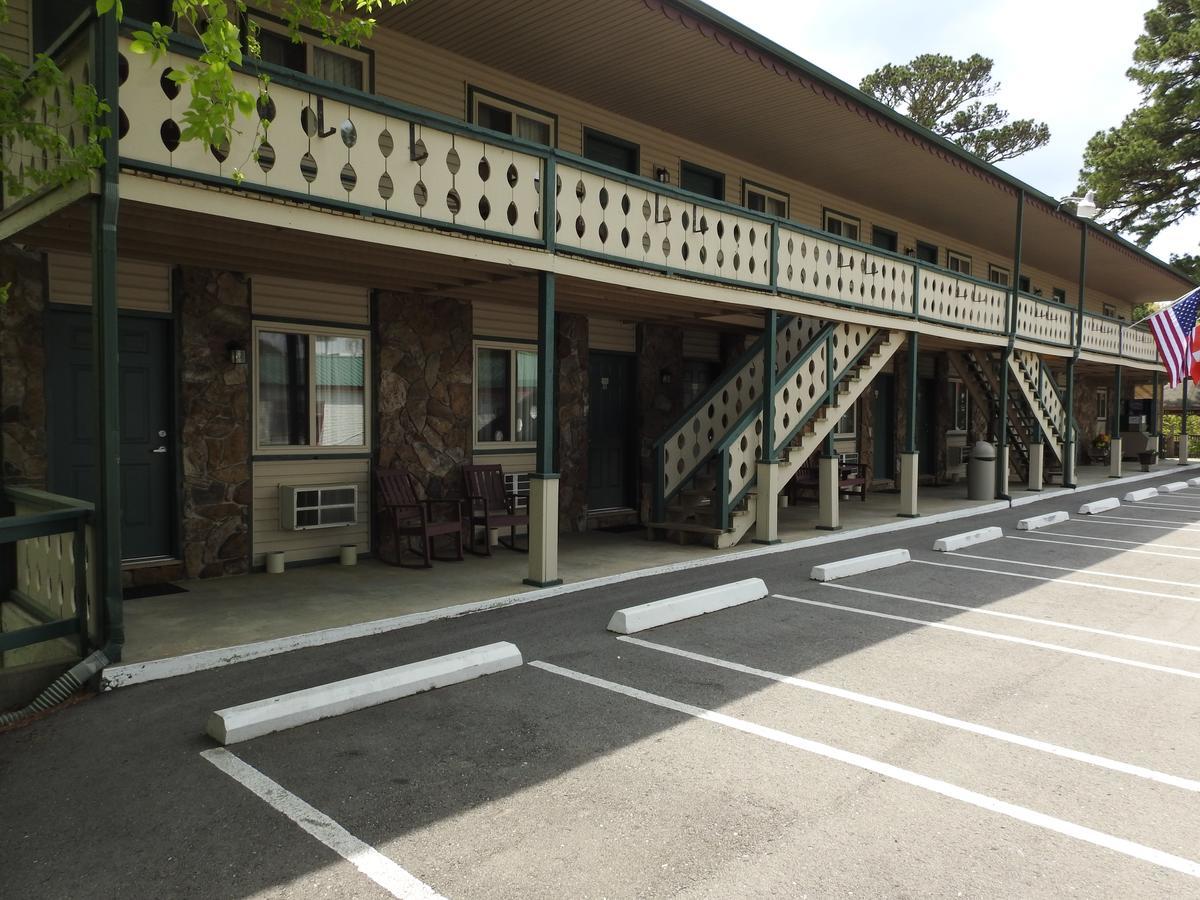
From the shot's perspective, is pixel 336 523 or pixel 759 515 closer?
pixel 336 523

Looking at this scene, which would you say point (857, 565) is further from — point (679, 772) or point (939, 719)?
point (679, 772)

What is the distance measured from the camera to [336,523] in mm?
8586

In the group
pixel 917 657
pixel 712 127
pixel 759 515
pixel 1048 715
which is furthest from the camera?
pixel 712 127

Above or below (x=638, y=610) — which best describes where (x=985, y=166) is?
above

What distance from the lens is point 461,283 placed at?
8461mm

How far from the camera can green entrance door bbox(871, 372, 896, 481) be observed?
17734mm

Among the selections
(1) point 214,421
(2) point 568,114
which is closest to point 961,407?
(2) point 568,114

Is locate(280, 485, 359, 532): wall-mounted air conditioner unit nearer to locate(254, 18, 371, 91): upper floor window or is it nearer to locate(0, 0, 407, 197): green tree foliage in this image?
locate(0, 0, 407, 197): green tree foliage

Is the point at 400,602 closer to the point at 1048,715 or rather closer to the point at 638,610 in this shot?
the point at 638,610

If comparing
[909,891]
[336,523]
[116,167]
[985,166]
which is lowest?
[909,891]

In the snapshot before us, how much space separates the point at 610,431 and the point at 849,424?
7.01m

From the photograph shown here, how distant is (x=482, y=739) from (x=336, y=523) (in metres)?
4.88

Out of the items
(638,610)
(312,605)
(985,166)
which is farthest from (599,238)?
(985,166)

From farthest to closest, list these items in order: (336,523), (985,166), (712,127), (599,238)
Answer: (985,166)
(712,127)
(336,523)
(599,238)
